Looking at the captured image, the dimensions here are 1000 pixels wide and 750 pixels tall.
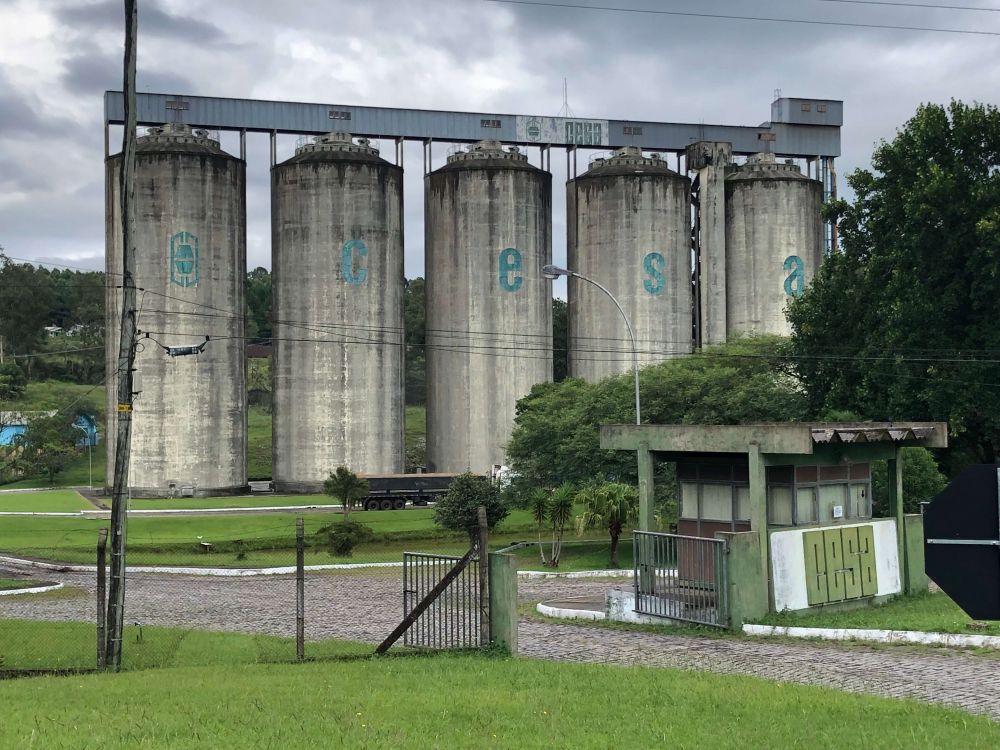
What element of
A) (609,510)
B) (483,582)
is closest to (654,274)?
(609,510)

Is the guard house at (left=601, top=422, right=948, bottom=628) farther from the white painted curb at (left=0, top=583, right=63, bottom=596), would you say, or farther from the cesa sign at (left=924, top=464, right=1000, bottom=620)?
the white painted curb at (left=0, top=583, right=63, bottom=596)

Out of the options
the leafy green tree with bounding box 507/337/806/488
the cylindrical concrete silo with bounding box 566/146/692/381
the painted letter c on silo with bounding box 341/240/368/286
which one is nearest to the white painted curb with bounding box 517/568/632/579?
the leafy green tree with bounding box 507/337/806/488

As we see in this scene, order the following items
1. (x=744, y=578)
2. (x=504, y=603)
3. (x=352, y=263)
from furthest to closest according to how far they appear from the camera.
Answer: (x=352, y=263), (x=744, y=578), (x=504, y=603)

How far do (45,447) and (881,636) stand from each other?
72018 mm

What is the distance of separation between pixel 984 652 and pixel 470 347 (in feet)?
175

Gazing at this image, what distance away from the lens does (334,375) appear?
6662 centimetres

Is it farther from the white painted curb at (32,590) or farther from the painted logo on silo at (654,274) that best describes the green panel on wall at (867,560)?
the painted logo on silo at (654,274)

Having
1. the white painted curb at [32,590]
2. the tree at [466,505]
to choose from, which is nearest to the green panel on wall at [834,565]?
the white painted curb at [32,590]

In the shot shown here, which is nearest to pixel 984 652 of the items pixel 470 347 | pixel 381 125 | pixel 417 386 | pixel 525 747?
pixel 525 747

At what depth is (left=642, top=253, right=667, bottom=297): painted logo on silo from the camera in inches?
2781

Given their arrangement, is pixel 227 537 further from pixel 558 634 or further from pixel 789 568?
pixel 789 568

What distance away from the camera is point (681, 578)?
1952 cm

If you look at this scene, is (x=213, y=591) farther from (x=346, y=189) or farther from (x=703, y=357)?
(x=346, y=189)

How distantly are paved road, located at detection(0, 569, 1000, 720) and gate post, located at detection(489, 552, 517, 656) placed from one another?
111cm
